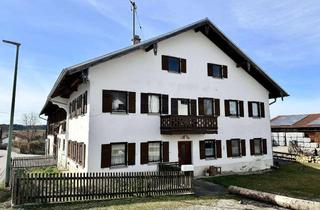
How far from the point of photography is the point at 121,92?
1662 cm

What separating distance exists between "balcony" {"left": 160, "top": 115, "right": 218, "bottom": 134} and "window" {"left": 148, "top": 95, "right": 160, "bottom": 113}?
2.49 feet

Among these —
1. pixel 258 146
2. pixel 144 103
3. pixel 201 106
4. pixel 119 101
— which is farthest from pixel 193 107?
pixel 258 146

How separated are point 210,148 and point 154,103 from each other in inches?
227

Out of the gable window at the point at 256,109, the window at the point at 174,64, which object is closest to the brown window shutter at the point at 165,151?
A: the window at the point at 174,64

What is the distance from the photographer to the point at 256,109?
77.0 ft

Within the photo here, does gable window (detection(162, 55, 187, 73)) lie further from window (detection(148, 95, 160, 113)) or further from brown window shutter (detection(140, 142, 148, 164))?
brown window shutter (detection(140, 142, 148, 164))

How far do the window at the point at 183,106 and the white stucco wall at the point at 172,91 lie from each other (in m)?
0.37

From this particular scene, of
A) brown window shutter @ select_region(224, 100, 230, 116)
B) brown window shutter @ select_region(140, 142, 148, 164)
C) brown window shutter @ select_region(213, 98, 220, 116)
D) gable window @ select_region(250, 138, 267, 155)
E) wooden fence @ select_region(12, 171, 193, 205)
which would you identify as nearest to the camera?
wooden fence @ select_region(12, 171, 193, 205)

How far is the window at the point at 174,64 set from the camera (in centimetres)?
1905

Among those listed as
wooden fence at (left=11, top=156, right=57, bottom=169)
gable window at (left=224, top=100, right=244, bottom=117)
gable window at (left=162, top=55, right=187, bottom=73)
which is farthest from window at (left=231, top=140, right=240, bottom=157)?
wooden fence at (left=11, top=156, right=57, bottom=169)

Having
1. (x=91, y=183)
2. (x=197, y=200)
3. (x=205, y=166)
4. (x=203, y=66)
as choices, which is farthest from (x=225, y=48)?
(x=91, y=183)

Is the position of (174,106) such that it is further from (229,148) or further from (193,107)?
(229,148)

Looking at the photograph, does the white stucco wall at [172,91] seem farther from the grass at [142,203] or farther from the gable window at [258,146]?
the grass at [142,203]

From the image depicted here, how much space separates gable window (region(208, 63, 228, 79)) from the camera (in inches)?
825
